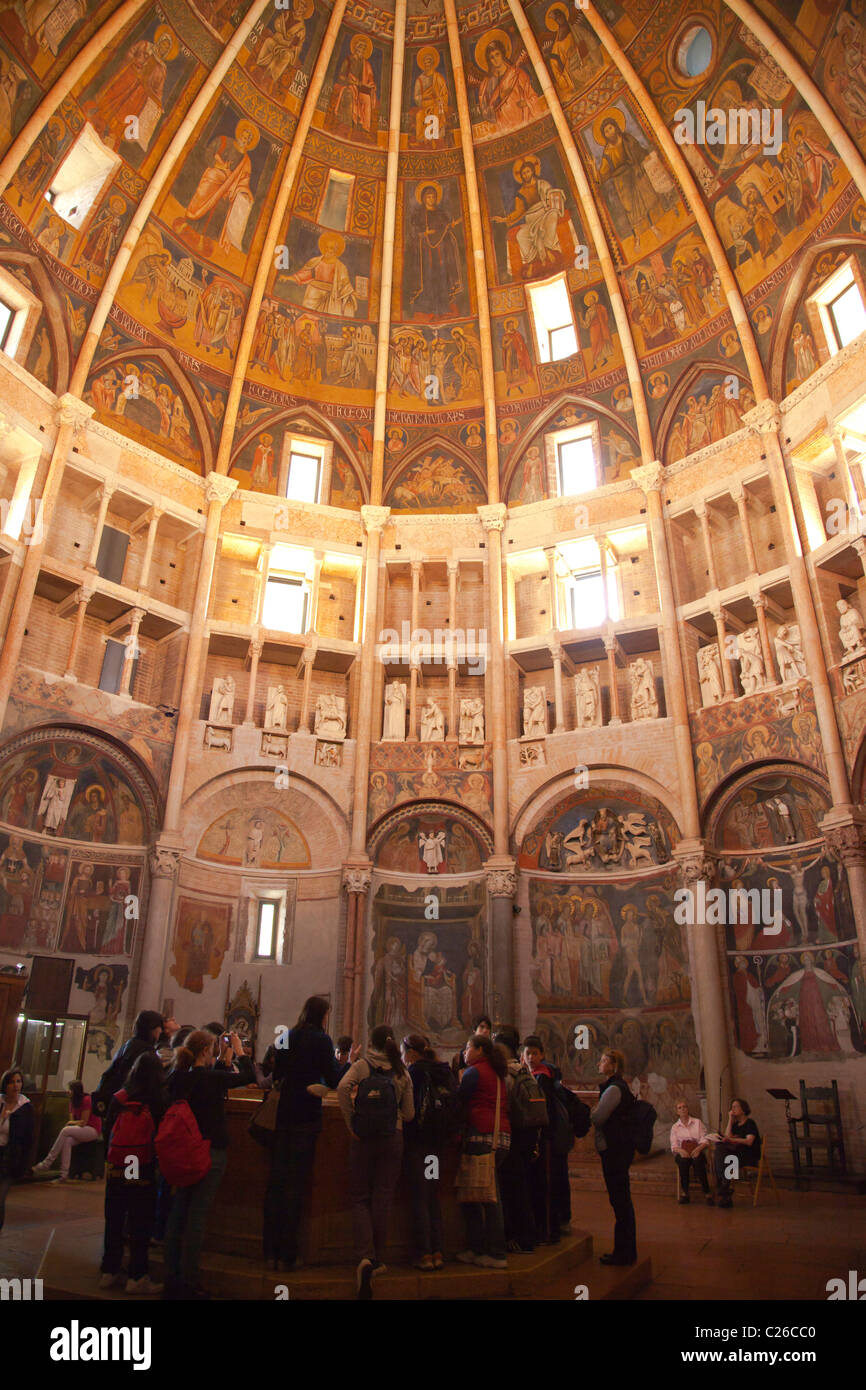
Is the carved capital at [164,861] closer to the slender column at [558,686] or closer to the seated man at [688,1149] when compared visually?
the slender column at [558,686]

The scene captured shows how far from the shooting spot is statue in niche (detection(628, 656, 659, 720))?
20078mm

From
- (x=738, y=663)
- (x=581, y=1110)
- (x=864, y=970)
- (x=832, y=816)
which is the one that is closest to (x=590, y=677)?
(x=738, y=663)

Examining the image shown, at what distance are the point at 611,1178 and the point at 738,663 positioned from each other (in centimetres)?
1364

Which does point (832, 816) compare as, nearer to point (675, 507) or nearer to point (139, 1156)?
point (675, 507)

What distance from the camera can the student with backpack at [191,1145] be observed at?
620 centimetres

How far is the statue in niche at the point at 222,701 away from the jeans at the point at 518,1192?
559 inches

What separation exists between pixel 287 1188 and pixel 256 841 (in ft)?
46.6

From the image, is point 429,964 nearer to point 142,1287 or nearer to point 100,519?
point 100,519

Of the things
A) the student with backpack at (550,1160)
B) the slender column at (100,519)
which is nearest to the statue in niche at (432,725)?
the slender column at (100,519)

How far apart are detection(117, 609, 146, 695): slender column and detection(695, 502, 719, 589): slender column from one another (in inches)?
488

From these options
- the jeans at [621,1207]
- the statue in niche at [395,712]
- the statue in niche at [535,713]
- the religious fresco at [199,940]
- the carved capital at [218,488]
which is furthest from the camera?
the carved capital at [218,488]

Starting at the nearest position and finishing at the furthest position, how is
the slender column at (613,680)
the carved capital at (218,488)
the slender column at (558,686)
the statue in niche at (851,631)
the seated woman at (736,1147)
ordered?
1. the seated woman at (736,1147)
2. the statue in niche at (851,631)
3. the slender column at (613,680)
4. the slender column at (558,686)
5. the carved capital at (218,488)

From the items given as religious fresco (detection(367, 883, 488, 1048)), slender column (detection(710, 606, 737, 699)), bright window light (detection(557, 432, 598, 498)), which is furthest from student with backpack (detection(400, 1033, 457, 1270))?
bright window light (detection(557, 432, 598, 498))

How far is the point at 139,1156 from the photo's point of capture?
663 cm
